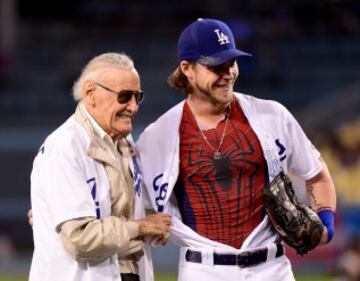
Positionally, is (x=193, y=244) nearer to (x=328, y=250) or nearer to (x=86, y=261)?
(x=86, y=261)

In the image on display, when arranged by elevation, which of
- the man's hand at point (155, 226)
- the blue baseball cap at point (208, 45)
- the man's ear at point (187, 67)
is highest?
the blue baseball cap at point (208, 45)

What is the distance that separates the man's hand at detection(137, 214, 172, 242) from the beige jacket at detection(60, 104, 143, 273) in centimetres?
6

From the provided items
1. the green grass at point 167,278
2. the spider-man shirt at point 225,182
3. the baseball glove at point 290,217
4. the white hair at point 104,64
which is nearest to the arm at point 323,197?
the baseball glove at point 290,217

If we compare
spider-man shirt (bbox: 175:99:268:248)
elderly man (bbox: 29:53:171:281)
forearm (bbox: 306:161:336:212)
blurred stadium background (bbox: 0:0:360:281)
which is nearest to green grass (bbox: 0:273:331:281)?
blurred stadium background (bbox: 0:0:360:281)

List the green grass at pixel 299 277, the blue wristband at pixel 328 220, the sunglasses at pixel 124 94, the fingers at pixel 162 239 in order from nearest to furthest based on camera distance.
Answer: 1. the sunglasses at pixel 124 94
2. the fingers at pixel 162 239
3. the blue wristband at pixel 328 220
4. the green grass at pixel 299 277

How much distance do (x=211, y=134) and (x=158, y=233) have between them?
701mm

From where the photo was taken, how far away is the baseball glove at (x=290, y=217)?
253 inches

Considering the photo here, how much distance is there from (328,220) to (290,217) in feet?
1.16

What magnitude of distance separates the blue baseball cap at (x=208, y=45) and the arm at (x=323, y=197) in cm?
91

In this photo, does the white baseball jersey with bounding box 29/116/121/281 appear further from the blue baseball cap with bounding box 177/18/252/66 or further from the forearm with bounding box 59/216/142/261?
the blue baseball cap with bounding box 177/18/252/66

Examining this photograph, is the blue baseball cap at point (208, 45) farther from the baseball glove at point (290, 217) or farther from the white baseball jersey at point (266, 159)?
the baseball glove at point (290, 217)

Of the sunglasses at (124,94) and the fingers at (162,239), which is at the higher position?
the sunglasses at (124,94)

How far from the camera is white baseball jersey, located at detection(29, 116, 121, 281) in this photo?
6.00 metres

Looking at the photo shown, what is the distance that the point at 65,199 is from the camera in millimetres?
5984
